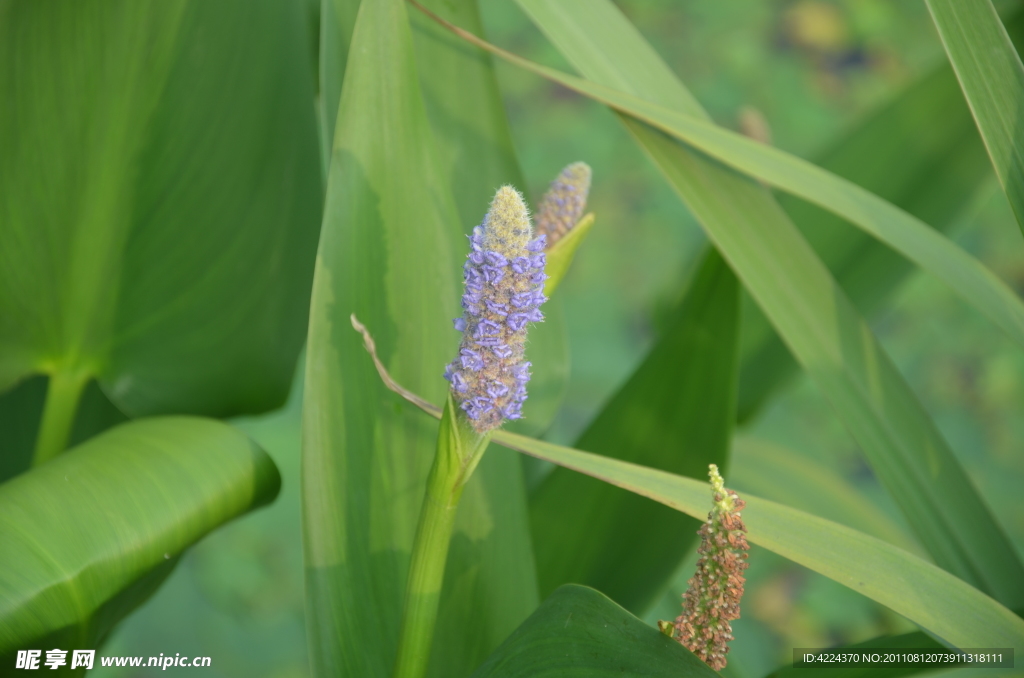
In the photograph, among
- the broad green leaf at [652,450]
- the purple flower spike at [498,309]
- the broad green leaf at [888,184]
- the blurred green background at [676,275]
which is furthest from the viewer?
the blurred green background at [676,275]

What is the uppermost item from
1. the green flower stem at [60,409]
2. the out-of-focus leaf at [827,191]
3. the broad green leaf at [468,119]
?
the out-of-focus leaf at [827,191]

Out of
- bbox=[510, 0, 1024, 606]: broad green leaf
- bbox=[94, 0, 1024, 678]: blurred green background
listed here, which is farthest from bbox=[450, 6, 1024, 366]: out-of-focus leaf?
bbox=[94, 0, 1024, 678]: blurred green background

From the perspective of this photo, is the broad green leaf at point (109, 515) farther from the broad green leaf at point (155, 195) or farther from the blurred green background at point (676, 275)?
the blurred green background at point (676, 275)

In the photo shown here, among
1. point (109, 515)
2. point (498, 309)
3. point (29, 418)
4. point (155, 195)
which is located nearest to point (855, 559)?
point (498, 309)

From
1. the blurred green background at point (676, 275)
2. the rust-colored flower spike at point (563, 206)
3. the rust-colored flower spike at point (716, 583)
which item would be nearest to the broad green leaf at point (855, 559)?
the rust-colored flower spike at point (716, 583)

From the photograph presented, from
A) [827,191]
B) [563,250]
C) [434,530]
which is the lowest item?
[434,530]

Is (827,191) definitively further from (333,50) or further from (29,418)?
(29,418)

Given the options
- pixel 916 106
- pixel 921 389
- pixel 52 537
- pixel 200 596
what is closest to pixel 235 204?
pixel 52 537
